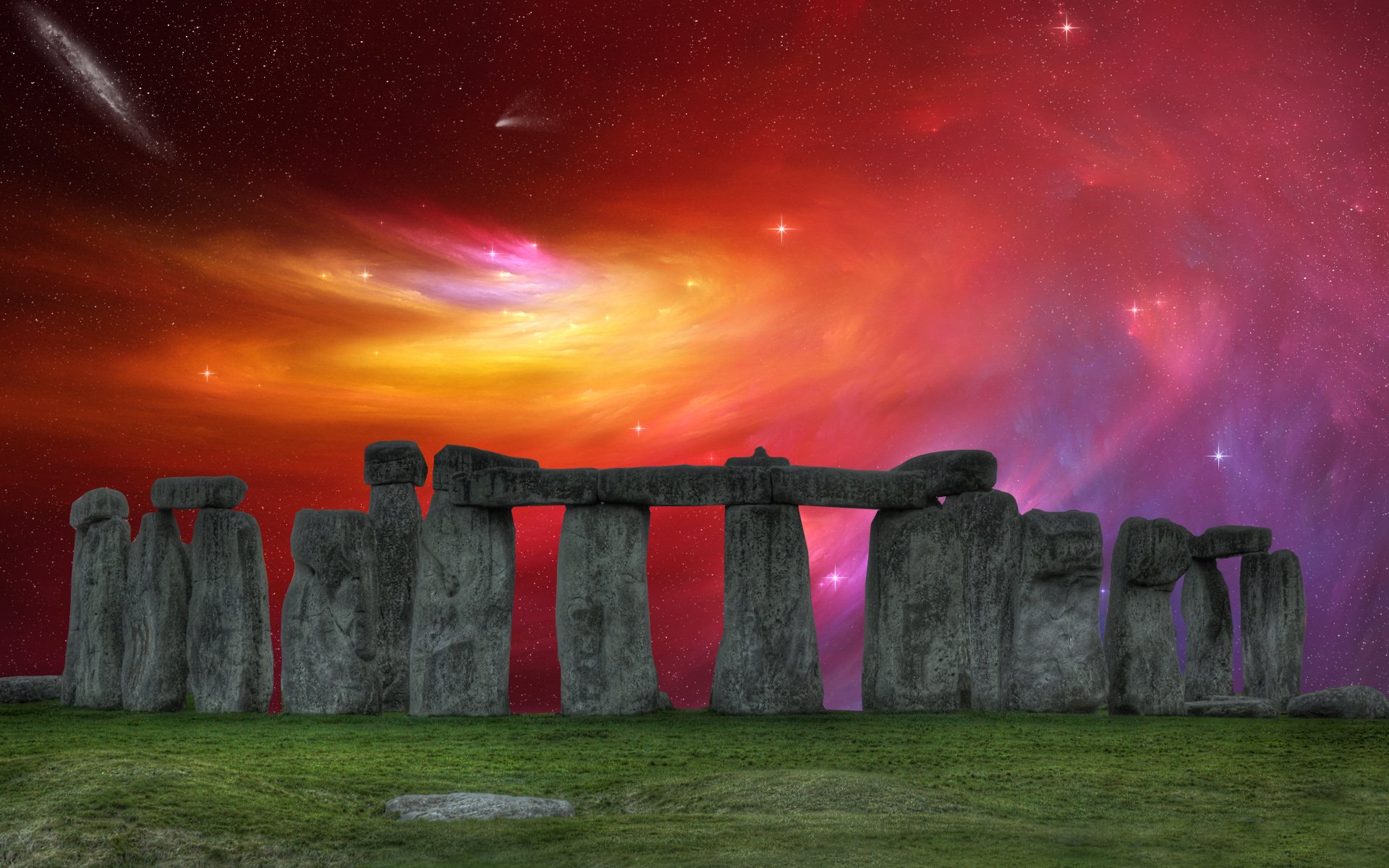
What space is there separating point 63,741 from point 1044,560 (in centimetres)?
949

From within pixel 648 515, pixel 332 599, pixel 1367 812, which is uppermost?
pixel 648 515

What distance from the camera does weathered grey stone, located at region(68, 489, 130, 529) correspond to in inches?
681

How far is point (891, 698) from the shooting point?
14633 millimetres

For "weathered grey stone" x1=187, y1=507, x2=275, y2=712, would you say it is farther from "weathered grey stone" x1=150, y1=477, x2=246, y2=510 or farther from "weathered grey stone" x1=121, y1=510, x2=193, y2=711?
"weathered grey stone" x1=121, y1=510, x2=193, y2=711

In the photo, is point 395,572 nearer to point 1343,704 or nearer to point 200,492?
point 200,492

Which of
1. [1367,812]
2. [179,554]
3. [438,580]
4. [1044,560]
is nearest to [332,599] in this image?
[438,580]

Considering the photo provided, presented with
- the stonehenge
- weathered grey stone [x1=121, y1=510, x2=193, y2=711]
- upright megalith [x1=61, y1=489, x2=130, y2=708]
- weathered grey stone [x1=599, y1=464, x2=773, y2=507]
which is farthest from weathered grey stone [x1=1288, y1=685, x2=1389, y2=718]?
upright megalith [x1=61, y1=489, x2=130, y2=708]

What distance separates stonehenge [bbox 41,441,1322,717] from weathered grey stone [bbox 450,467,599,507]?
0.8 inches

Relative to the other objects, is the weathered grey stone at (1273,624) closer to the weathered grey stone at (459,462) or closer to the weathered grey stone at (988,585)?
the weathered grey stone at (988,585)

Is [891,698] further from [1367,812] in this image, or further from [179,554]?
[179,554]

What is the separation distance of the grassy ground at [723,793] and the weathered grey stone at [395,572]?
117 inches

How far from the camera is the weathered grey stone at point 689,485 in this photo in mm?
14227

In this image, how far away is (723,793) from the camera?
9039mm

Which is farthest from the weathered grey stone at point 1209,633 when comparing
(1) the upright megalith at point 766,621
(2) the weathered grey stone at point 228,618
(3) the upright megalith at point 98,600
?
(3) the upright megalith at point 98,600
